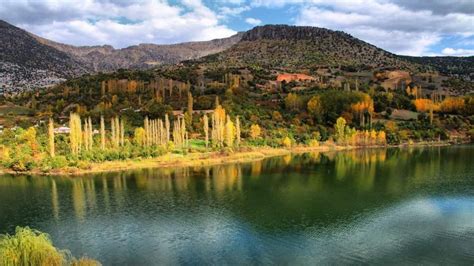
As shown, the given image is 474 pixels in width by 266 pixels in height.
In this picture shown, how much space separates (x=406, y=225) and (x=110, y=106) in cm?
10133

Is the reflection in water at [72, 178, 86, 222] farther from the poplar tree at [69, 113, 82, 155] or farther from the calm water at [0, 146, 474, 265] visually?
the poplar tree at [69, 113, 82, 155]

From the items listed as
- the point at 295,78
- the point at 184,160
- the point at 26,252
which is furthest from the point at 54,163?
the point at 295,78

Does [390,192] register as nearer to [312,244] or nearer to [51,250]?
[312,244]

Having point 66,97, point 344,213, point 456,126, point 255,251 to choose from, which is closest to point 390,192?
point 344,213

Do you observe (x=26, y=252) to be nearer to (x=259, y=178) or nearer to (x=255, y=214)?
(x=255, y=214)

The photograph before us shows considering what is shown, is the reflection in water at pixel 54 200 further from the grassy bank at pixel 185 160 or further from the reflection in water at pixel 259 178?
the grassy bank at pixel 185 160

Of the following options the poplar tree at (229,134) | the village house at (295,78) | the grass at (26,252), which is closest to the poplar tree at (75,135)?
the poplar tree at (229,134)

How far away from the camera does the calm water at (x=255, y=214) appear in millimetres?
33531

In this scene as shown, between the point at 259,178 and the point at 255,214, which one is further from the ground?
the point at 255,214

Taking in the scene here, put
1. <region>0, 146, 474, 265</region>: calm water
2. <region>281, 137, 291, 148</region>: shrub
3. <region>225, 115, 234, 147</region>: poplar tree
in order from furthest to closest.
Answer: <region>281, 137, 291, 148</region>: shrub → <region>225, 115, 234, 147</region>: poplar tree → <region>0, 146, 474, 265</region>: calm water

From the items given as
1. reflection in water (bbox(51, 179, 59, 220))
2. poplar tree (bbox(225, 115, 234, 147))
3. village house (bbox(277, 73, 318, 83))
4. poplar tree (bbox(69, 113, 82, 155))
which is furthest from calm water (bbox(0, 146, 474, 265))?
village house (bbox(277, 73, 318, 83))

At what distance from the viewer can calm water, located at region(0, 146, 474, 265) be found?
33.5 metres

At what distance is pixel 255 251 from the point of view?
33781 mm

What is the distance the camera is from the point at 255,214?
45062 mm
